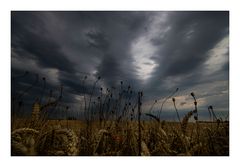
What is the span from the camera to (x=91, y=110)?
242 cm

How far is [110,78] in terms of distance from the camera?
2492 mm

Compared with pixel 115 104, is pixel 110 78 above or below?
above

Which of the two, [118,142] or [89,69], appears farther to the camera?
[89,69]

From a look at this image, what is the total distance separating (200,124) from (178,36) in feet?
2.55

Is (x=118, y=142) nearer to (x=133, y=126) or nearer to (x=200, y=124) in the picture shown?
(x=133, y=126)

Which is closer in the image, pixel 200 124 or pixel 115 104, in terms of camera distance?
pixel 200 124

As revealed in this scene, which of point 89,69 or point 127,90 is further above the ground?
point 89,69
